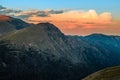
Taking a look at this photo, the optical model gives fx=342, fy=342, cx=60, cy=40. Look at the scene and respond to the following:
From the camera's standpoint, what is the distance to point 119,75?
7785 inches

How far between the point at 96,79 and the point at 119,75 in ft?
44.2

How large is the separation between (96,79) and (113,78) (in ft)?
40.5

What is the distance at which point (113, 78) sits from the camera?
191 m

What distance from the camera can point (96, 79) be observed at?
19988 centimetres

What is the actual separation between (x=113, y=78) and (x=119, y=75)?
26.5ft

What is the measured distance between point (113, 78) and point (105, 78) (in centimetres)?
757

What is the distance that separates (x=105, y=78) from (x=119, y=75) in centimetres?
827

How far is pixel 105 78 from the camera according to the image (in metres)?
198
